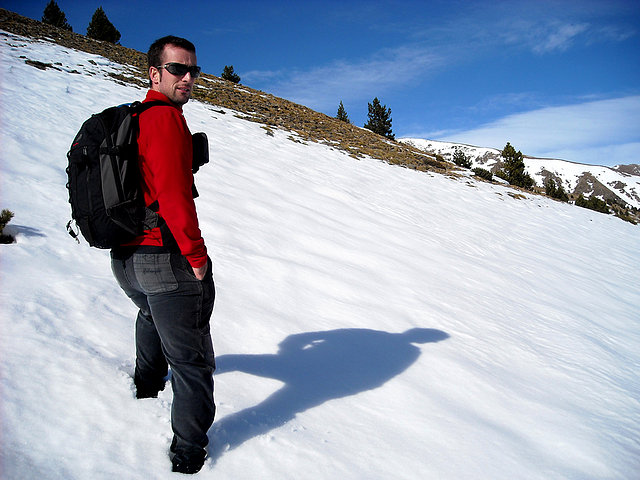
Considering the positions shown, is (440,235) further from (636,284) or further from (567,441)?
(567,441)

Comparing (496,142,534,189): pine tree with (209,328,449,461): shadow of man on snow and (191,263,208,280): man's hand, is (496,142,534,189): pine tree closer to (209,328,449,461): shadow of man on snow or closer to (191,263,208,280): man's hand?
(209,328,449,461): shadow of man on snow

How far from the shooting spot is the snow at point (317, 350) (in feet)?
6.60

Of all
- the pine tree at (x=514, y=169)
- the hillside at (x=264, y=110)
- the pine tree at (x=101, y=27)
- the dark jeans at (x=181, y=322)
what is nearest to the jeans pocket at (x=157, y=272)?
the dark jeans at (x=181, y=322)

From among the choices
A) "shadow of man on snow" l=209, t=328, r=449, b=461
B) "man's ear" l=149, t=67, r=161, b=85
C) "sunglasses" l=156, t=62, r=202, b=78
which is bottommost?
"shadow of man on snow" l=209, t=328, r=449, b=461

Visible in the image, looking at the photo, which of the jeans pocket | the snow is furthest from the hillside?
the jeans pocket

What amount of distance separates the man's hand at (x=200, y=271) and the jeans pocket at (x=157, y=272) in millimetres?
96

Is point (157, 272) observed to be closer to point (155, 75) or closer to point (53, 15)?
point (155, 75)

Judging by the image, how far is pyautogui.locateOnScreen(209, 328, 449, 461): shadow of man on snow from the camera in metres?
2.24

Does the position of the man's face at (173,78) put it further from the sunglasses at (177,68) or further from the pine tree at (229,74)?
the pine tree at (229,74)

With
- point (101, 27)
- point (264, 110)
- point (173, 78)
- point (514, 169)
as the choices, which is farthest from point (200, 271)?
point (101, 27)

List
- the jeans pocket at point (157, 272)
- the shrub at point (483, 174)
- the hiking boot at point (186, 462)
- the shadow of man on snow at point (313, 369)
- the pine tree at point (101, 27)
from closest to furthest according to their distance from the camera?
the jeans pocket at point (157, 272) < the hiking boot at point (186, 462) < the shadow of man on snow at point (313, 369) < the shrub at point (483, 174) < the pine tree at point (101, 27)

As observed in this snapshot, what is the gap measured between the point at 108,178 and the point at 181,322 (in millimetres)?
702

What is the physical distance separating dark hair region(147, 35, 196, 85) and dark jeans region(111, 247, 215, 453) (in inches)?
35.2

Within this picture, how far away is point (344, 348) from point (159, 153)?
8.61 ft
